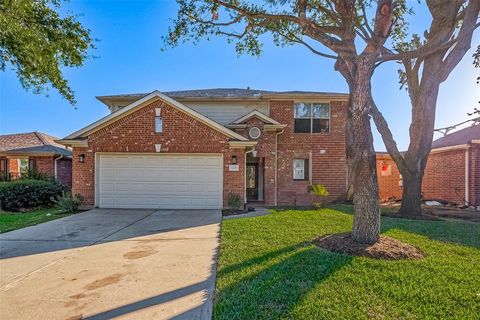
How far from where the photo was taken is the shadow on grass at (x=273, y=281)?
309 cm

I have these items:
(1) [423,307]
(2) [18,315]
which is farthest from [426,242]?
(2) [18,315]

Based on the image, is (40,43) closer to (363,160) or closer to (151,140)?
(151,140)

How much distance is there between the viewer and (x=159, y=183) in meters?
11.1

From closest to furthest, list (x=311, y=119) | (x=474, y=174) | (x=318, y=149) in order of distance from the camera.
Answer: (x=474, y=174) < (x=318, y=149) < (x=311, y=119)

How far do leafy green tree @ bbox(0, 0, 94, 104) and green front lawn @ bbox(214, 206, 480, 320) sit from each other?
764cm

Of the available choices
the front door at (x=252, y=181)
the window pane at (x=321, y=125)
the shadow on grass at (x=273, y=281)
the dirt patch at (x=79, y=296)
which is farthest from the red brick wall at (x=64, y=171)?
the shadow on grass at (x=273, y=281)

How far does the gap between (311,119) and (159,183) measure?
8023 millimetres

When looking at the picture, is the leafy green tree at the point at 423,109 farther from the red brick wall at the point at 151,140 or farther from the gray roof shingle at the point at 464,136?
the red brick wall at the point at 151,140

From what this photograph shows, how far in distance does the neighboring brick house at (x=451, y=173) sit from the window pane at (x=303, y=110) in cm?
559

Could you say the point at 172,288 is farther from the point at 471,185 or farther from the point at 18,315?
the point at 471,185

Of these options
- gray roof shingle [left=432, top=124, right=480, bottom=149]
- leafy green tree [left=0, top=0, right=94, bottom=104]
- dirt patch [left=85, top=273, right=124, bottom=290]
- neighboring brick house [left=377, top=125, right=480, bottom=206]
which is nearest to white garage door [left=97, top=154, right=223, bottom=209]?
leafy green tree [left=0, top=0, right=94, bottom=104]

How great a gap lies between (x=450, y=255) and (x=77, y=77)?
40.9 ft

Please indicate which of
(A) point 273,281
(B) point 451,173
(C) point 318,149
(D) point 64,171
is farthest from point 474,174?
(D) point 64,171

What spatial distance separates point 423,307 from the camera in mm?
3127
